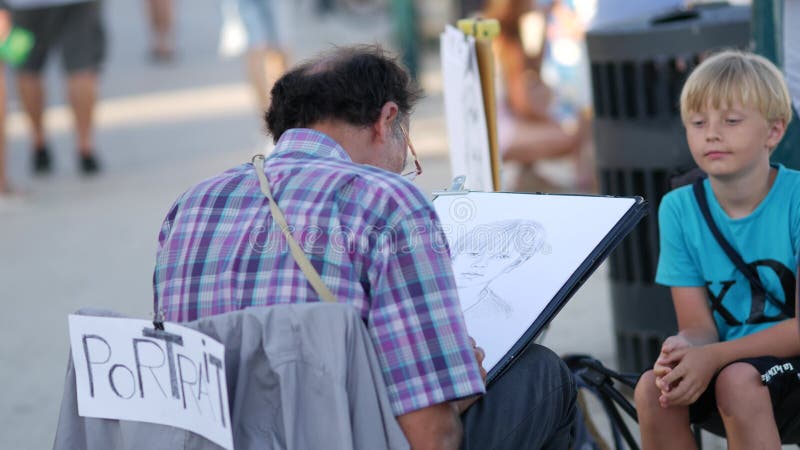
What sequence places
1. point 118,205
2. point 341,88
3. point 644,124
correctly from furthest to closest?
point 118,205
point 644,124
point 341,88

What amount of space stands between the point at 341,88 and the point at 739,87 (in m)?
0.91

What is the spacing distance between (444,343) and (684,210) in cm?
91

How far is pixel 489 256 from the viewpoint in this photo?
3.08 m

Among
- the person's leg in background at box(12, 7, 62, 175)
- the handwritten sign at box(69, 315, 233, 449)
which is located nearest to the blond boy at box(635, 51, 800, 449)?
the handwritten sign at box(69, 315, 233, 449)

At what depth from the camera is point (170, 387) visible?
2.49 m

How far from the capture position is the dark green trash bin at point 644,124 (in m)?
3.85

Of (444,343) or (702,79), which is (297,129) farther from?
(702,79)

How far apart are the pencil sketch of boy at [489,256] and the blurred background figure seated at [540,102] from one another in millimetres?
3873

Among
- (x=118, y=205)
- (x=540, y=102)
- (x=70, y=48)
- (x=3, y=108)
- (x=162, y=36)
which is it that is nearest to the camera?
(x=540, y=102)

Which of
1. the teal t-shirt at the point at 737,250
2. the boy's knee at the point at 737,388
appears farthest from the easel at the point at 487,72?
the boy's knee at the point at 737,388

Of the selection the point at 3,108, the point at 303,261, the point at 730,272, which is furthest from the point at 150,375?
the point at 3,108

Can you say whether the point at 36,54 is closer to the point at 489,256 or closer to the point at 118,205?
the point at 118,205

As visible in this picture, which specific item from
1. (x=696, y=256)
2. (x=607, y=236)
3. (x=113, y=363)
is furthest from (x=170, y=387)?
(x=696, y=256)

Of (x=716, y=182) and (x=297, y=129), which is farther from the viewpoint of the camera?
(x=716, y=182)
